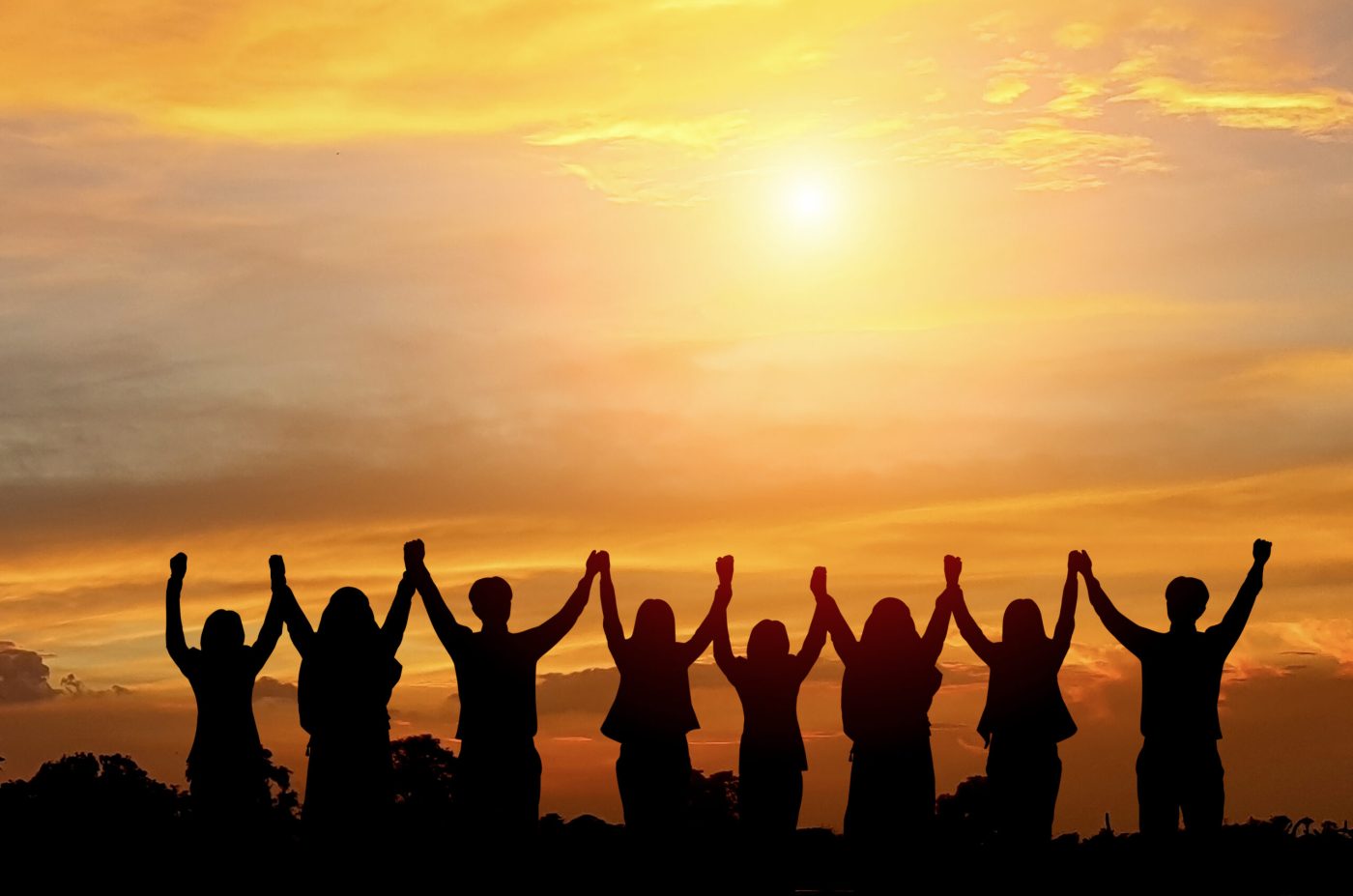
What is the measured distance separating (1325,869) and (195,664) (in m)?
12.1

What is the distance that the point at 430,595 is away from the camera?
20656 mm

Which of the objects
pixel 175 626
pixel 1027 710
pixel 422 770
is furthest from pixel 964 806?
pixel 175 626

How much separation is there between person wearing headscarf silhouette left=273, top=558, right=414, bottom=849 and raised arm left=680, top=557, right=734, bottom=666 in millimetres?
3113

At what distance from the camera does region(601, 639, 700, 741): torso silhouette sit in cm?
2173

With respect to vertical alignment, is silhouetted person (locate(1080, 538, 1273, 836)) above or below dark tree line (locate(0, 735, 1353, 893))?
above

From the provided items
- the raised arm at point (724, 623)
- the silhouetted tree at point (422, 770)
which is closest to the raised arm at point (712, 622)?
the raised arm at point (724, 623)

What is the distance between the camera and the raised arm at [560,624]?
20.9 meters

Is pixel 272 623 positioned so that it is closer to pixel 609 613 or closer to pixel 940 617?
pixel 609 613

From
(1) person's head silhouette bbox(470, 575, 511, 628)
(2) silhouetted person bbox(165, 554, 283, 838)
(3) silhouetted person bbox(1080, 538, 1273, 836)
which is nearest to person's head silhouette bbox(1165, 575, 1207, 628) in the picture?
(3) silhouetted person bbox(1080, 538, 1273, 836)

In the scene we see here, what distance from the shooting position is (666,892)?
842 inches

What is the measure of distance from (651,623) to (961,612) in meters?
3.32

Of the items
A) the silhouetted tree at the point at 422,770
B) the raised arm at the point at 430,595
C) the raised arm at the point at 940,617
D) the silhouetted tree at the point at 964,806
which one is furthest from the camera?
the silhouetted tree at the point at 422,770

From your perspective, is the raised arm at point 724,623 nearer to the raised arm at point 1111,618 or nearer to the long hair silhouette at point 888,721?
the long hair silhouette at point 888,721

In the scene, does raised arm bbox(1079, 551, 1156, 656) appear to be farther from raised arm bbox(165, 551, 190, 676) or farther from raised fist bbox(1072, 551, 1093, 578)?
raised arm bbox(165, 551, 190, 676)
